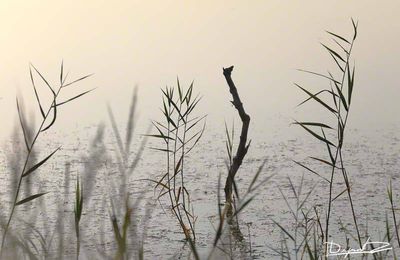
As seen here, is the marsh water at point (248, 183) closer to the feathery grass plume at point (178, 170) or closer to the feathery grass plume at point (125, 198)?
the feathery grass plume at point (178, 170)

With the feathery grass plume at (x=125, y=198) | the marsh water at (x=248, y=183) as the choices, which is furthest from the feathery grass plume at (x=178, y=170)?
the feathery grass plume at (x=125, y=198)

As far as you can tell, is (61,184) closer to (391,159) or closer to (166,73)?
(391,159)

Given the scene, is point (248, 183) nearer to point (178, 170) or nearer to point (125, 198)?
point (178, 170)

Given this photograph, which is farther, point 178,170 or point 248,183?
point 248,183

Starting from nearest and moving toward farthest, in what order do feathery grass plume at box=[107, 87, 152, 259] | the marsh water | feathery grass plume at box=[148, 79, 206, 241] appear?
feathery grass plume at box=[107, 87, 152, 259], feathery grass plume at box=[148, 79, 206, 241], the marsh water

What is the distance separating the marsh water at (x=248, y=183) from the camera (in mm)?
4020

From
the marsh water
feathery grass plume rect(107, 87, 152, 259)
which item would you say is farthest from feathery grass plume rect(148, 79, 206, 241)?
feathery grass plume rect(107, 87, 152, 259)

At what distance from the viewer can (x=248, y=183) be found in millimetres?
5020

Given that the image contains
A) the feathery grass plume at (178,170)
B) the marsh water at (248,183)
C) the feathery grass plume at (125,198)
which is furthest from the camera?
the marsh water at (248,183)

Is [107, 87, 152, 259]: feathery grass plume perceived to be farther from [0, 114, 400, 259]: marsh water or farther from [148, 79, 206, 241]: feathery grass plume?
[0, 114, 400, 259]: marsh water

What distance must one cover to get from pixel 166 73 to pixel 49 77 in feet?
3.89

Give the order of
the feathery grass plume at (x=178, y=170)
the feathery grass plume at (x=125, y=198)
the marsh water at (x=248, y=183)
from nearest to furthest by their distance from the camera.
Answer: the feathery grass plume at (x=125, y=198)
the feathery grass plume at (x=178, y=170)
the marsh water at (x=248, y=183)

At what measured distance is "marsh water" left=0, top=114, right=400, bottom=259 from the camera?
402 cm

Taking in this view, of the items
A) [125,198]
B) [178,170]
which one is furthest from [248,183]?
[125,198]
